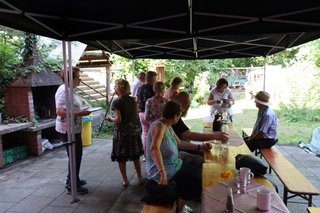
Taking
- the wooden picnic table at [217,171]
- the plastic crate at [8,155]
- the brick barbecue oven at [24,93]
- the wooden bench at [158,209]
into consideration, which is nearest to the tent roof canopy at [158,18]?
the wooden picnic table at [217,171]

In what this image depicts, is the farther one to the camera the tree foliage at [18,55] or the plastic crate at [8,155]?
the tree foliage at [18,55]

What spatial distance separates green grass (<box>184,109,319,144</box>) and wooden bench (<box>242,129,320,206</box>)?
3.27 meters

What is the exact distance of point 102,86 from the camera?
11.1 meters

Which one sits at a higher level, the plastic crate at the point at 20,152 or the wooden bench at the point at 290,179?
the wooden bench at the point at 290,179

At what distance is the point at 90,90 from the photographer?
33.0 ft

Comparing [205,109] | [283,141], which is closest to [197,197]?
[283,141]

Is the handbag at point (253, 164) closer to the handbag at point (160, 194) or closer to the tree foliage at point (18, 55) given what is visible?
the handbag at point (160, 194)

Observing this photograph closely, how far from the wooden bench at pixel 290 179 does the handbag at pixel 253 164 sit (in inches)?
17.9

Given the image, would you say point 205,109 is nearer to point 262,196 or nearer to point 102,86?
point 102,86

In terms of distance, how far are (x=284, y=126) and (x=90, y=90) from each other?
640 cm

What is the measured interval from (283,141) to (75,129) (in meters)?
5.03

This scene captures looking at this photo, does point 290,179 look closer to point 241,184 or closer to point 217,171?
point 217,171

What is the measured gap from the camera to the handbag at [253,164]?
236cm

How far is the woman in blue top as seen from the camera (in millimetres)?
2398
